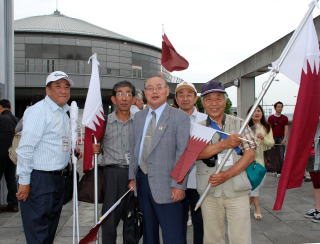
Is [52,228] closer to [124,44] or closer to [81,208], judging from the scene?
[81,208]

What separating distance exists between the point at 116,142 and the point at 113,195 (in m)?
0.57

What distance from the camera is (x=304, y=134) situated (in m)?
2.96

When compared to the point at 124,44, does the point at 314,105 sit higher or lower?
lower

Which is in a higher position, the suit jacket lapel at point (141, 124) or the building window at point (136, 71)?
the building window at point (136, 71)

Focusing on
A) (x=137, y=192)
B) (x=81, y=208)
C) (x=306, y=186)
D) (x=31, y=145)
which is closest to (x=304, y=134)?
(x=137, y=192)

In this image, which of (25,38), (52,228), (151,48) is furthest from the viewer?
(151,48)

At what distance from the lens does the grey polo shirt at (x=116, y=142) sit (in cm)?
364

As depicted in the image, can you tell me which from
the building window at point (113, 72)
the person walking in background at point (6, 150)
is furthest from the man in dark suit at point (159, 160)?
the building window at point (113, 72)

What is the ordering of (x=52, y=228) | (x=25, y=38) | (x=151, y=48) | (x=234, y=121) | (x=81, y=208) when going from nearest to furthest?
(x=234, y=121), (x=52, y=228), (x=81, y=208), (x=25, y=38), (x=151, y=48)

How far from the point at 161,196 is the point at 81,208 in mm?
3924

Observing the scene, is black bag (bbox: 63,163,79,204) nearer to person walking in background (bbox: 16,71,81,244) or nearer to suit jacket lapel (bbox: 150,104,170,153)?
person walking in background (bbox: 16,71,81,244)

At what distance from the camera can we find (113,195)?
3.66 m

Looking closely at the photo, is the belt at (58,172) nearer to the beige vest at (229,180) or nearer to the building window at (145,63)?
the beige vest at (229,180)

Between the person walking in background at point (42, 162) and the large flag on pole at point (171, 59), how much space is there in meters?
1.39
